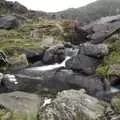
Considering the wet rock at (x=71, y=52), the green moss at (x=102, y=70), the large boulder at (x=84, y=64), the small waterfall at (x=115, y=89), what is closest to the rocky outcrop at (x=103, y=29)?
the wet rock at (x=71, y=52)

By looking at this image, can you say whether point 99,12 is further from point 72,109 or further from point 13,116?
point 13,116

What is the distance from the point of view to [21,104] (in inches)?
763

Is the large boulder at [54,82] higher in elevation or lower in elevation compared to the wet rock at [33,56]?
lower

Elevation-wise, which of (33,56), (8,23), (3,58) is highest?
(8,23)

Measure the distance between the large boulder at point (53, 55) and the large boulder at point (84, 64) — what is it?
650 centimetres

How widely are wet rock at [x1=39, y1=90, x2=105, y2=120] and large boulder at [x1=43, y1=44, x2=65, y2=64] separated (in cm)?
1943

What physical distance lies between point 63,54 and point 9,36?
13.6 meters

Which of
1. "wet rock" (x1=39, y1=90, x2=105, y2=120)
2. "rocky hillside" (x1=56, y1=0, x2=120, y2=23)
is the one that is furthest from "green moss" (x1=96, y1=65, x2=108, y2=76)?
"rocky hillside" (x1=56, y1=0, x2=120, y2=23)

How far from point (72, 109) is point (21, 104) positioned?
3.36 meters

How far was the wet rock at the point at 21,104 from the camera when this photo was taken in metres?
18.3

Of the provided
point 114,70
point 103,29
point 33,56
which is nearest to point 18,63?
point 33,56

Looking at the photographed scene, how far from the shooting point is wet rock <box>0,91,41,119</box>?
60.1ft

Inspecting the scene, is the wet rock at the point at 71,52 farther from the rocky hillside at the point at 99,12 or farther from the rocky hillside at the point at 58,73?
the rocky hillside at the point at 99,12

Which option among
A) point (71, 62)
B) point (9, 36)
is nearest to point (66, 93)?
point (71, 62)
